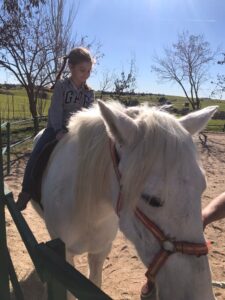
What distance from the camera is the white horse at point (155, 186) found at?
1423 millimetres

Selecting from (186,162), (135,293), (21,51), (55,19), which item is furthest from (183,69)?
(186,162)

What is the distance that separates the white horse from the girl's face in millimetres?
1016

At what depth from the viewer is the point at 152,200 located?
1.50 m

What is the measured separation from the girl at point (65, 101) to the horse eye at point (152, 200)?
1366 millimetres

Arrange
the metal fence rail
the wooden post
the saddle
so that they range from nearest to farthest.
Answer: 1. the metal fence rail
2. the wooden post
3. the saddle

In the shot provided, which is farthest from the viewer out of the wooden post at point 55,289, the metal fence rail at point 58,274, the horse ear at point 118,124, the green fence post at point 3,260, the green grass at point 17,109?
the green grass at point 17,109

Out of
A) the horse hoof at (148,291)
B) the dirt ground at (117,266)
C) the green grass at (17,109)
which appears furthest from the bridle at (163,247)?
the green grass at (17,109)

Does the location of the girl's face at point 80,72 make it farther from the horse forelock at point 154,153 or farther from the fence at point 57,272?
the fence at point 57,272

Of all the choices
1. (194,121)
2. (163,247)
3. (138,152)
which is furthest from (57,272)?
(194,121)

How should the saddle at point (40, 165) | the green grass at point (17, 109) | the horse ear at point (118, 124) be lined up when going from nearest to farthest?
the horse ear at point (118, 124)
the saddle at point (40, 165)
the green grass at point (17, 109)

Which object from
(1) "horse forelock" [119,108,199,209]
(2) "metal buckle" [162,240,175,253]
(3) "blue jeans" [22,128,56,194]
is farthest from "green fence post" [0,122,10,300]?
(2) "metal buckle" [162,240,175,253]

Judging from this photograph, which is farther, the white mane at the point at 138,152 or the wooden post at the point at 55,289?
the white mane at the point at 138,152

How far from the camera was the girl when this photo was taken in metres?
2.87

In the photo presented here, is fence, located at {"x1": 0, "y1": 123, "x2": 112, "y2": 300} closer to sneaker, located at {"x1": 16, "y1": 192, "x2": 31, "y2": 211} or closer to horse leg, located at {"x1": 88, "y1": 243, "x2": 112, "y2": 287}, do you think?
sneaker, located at {"x1": 16, "y1": 192, "x2": 31, "y2": 211}
